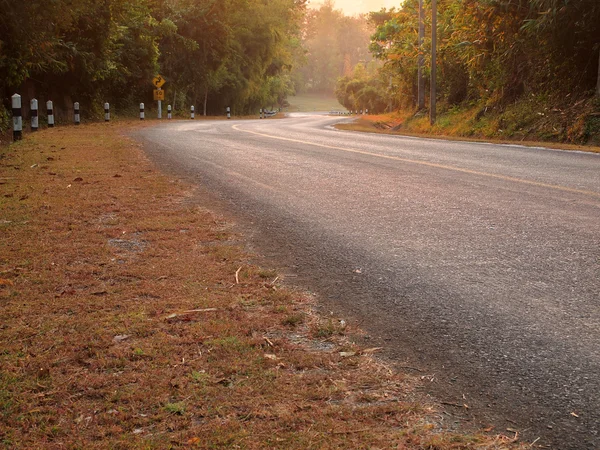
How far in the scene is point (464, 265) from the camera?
416 cm


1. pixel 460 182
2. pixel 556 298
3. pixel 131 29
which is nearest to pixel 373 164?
pixel 460 182

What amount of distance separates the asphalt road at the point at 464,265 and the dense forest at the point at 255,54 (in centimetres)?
911

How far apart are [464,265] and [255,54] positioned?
49.7m

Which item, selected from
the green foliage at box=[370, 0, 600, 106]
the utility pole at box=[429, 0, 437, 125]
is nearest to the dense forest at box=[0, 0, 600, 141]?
the green foliage at box=[370, 0, 600, 106]

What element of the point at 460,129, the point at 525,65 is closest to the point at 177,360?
the point at 525,65

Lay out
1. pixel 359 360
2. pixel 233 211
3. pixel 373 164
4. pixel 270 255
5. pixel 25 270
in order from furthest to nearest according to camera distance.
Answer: pixel 373 164, pixel 233 211, pixel 270 255, pixel 25 270, pixel 359 360

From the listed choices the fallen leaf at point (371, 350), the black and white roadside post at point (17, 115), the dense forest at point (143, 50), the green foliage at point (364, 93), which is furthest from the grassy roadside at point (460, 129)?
the green foliage at point (364, 93)

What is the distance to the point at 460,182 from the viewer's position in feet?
25.3

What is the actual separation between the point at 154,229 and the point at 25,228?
3.21 ft

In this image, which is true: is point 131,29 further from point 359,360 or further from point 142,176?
point 359,360

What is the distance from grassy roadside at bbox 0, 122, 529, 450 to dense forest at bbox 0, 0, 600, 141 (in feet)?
36.0

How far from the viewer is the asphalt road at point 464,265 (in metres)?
2.48

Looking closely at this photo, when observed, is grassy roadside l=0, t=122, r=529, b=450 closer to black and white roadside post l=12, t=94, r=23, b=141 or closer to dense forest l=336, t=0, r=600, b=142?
black and white roadside post l=12, t=94, r=23, b=141

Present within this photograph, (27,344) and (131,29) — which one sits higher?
(131,29)
